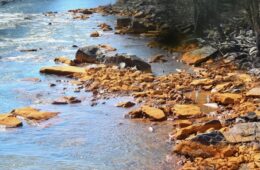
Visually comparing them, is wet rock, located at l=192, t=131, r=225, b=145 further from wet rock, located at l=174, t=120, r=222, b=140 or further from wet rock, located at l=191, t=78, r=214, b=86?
wet rock, located at l=191, t=78, r=214, b=86

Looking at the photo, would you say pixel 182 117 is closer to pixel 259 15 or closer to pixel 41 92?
pixel 41 92

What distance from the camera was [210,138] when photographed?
841 cm

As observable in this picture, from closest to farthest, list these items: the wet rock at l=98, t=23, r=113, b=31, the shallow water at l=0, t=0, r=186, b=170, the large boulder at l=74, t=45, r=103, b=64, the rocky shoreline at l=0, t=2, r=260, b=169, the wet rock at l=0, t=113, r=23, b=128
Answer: the rocky shoreline at l=0, t=2, r=260, b=169 → the shallow water at l=0, t=0, r=186, b=170 → the wet rock at l=0, t=113, r=23, b=128 → the large boulder at l=74, t=45, r=103, b=64 → the wet rock at l=98, t=23, r=113, b=31

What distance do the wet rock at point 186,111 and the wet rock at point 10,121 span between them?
331 centimetres

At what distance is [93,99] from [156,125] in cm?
274

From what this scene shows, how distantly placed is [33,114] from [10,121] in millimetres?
617

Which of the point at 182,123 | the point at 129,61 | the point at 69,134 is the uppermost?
the point at 129,61

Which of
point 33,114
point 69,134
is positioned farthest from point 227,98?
point 33,114

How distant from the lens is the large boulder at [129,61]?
1595 centimetres

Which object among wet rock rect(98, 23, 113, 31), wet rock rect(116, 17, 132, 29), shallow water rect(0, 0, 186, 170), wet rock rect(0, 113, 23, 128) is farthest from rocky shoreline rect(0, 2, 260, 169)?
wet rock rect(116, 17, 132, 29)

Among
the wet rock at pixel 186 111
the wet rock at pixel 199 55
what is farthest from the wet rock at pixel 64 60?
the wet rock at pixel 186 111

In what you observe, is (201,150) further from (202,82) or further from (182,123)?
(202,82)

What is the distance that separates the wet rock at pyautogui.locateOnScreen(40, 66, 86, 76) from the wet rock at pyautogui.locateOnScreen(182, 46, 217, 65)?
143 inches

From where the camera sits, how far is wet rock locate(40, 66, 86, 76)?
15664 millimetres
